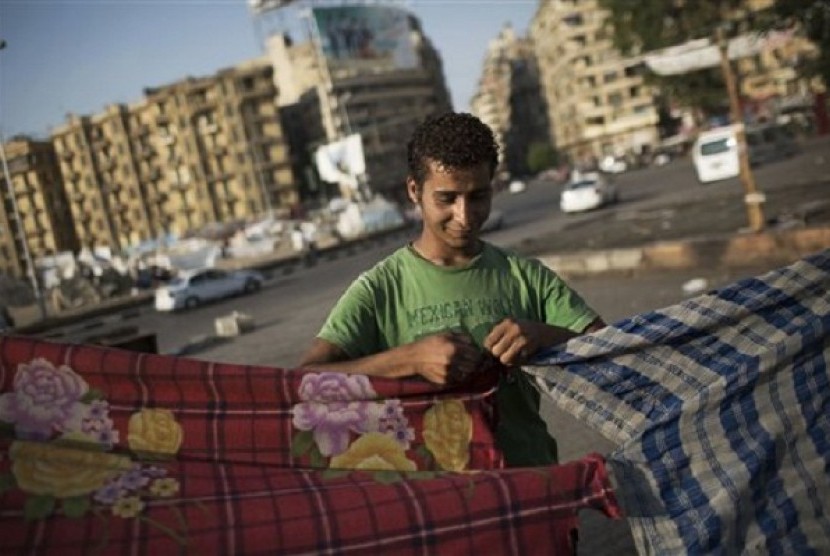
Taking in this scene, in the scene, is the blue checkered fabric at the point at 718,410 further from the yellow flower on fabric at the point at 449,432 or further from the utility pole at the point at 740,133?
the utility pole at the point at 740,133

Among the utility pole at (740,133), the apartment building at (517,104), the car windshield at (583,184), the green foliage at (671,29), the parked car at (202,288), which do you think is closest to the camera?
the utility pole at (740,133)

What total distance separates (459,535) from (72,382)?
41.8 inches

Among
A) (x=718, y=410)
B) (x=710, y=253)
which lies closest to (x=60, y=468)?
(x=718, y=410)

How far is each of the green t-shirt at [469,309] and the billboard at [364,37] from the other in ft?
266

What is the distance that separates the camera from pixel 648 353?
7.24 feet

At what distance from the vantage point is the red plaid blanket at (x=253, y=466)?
5.84 feet

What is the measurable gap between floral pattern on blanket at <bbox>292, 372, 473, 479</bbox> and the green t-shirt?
0.13 meters

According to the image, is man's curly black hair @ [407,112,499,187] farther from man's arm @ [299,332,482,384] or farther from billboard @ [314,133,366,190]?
billboard @ [314,133,366,190]

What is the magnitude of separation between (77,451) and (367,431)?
2.46ft

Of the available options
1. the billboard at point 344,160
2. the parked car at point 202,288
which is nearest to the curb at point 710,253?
the parked car at point 202,288

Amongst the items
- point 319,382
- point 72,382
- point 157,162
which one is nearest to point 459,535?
point 319,382

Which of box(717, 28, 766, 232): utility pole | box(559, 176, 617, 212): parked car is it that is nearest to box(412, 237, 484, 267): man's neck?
box(717, 28, 766, 232): utility pole

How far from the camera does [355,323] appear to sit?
2.27 meters

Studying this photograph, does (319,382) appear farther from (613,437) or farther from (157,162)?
(157,162)
